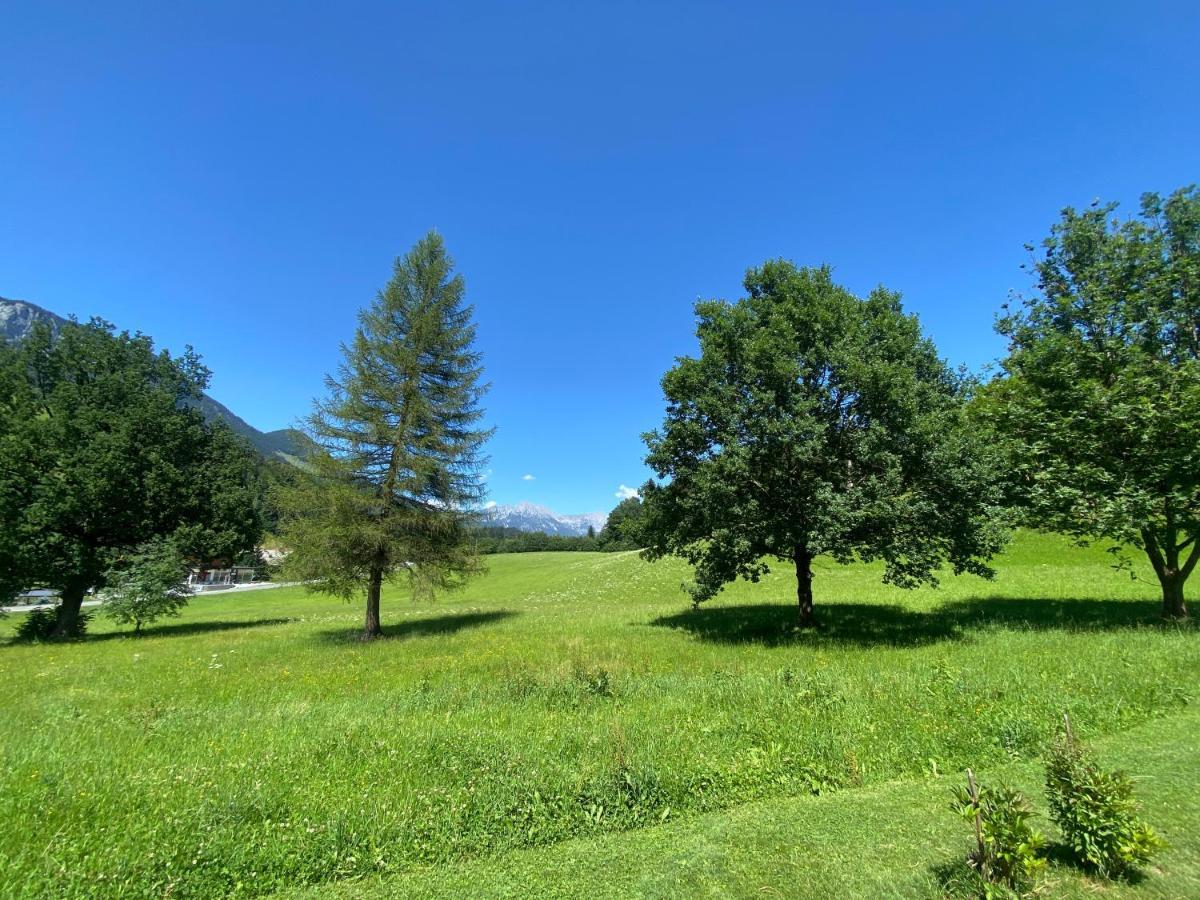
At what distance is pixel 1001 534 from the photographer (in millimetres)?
15609

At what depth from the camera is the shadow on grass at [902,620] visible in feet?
52.9

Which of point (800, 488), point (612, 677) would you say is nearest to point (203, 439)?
point (612, 677)

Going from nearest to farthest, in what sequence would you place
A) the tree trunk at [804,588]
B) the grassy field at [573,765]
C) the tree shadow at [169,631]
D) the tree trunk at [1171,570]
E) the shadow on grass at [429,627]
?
the grassy field at [573,765] < the tree trunk at [1171,570] < the tree trunk at [804,588] < the shadow on grass at [429,627] < the tree shadow at [169,631]

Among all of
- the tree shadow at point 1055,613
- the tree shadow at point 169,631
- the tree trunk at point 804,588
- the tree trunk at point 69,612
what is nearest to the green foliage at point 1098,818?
the tree trunk at point 804,588

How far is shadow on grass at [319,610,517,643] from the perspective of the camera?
21562 millimetres

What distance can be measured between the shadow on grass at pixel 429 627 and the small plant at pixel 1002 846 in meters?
20.2

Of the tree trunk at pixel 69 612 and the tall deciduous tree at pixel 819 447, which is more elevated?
the tall deciduous tree at pixel 819 447

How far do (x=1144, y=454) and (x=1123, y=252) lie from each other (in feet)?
28.8

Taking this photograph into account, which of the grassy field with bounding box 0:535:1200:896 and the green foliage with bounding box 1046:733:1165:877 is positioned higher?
the green foliage with bounding box 1046:733:1165:877

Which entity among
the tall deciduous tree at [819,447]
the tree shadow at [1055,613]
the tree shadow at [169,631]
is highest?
the tall deciduous tree at [819,447]

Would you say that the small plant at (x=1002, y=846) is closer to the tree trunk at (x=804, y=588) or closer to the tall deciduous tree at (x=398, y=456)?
the tree trunk at (x=804, y=588)

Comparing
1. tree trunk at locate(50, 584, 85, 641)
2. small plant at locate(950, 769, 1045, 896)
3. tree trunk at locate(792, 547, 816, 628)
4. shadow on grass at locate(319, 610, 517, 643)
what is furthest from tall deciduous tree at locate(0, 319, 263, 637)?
small plant at locate(950, 769, 1045, 896)

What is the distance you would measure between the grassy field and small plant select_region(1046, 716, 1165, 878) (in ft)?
0.83

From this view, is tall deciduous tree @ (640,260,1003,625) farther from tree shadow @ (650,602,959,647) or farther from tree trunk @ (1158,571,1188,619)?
tree trunk @ (1158,571,1188,619)
